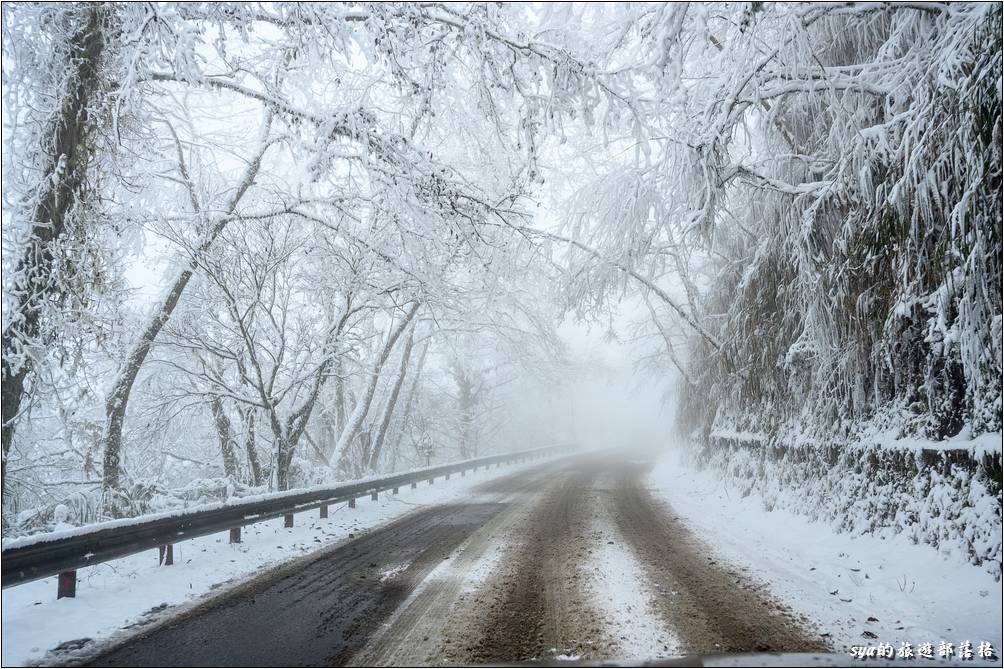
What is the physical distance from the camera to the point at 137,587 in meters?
5.32

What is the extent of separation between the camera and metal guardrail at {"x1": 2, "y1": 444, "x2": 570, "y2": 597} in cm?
446

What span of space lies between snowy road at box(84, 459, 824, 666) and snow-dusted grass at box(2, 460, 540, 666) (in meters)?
0.48

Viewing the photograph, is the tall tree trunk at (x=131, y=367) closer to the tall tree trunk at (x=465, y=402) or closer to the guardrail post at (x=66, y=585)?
the guardrail post at (x=66, y=585)

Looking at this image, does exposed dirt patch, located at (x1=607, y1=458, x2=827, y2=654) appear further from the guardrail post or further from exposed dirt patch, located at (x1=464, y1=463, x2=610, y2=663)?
the guardrail post

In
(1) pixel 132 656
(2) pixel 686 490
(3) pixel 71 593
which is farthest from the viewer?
(2) pixel 686 490

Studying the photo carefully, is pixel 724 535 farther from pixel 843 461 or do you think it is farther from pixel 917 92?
pixel 917 92

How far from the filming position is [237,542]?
7.57 metres

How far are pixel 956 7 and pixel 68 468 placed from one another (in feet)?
44.7

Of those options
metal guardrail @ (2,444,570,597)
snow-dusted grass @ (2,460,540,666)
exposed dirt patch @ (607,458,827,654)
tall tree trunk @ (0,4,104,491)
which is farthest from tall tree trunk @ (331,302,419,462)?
tall tree trunk @ (0,4,104,491)

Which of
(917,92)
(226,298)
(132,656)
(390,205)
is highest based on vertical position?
(917,92)

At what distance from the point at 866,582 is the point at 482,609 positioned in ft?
13.5

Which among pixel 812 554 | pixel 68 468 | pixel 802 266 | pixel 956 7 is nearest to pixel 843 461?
pixel 812 554

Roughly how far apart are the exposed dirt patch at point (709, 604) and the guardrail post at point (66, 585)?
18.1ft

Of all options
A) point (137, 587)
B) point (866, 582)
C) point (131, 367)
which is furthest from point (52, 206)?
point (866, 582)
